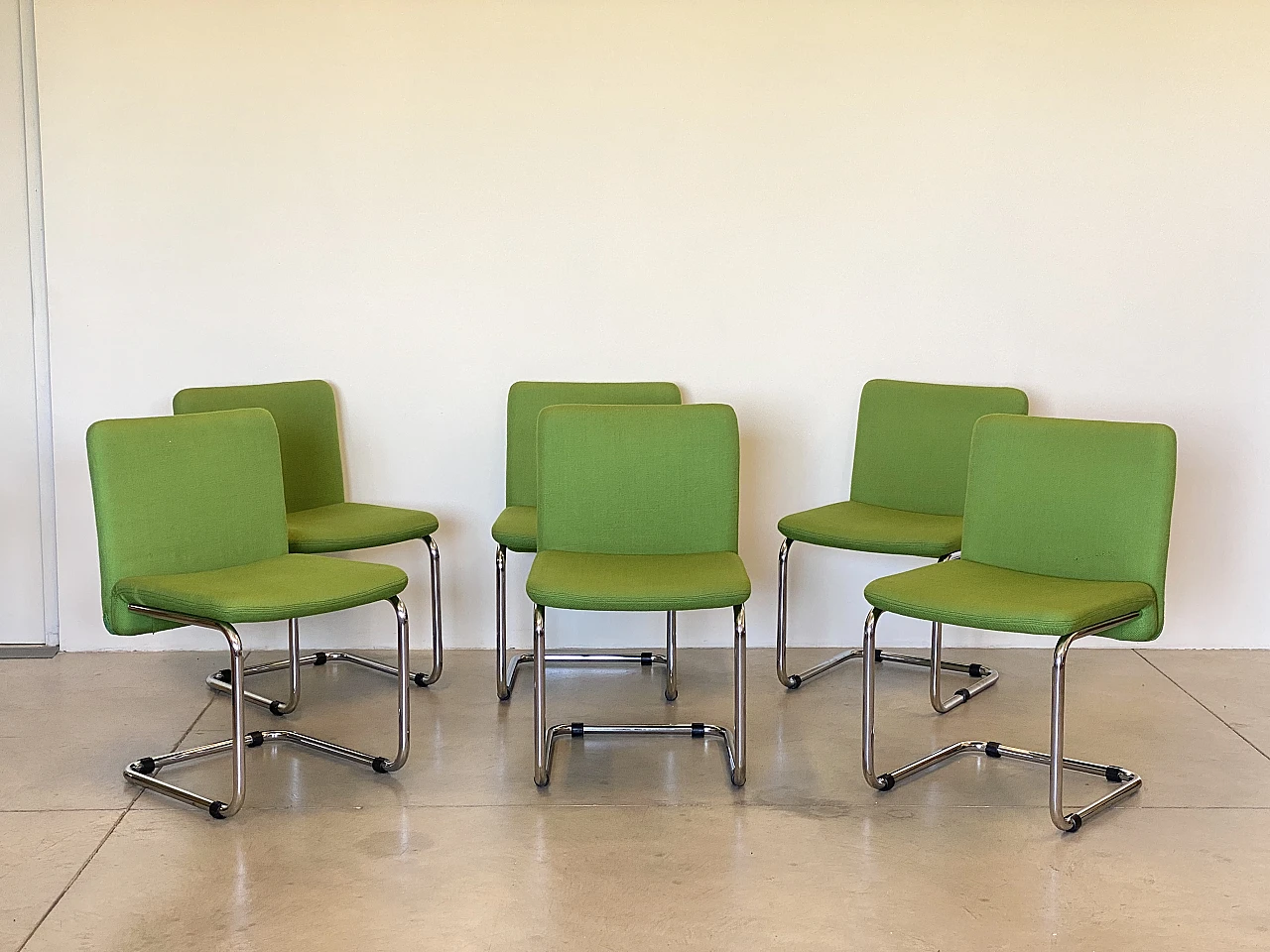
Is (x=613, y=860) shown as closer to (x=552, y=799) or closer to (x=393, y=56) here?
(x=552, y=799)

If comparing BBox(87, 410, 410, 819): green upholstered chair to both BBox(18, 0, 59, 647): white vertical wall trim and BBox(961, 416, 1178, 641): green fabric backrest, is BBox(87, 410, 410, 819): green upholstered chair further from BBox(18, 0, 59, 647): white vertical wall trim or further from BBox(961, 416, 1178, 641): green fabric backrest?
BBox(961, 416, 1178, 641): green fabric backrest

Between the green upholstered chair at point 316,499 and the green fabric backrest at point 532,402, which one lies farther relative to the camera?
A: the green fabric backrest at point 532,402

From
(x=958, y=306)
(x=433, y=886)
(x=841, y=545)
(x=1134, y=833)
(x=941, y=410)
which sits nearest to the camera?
(x=433, y=886)

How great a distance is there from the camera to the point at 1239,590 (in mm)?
4852

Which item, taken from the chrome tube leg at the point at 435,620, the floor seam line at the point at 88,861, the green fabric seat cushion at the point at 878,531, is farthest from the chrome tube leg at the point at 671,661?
the floor seam line at the point at 88,861

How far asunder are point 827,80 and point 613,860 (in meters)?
2.86

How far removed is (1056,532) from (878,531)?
674 mm

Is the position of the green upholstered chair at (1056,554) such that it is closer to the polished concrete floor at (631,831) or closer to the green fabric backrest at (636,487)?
the polished concrete floor at (631,831)

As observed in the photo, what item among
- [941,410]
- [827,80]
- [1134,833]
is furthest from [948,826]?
[827,80]

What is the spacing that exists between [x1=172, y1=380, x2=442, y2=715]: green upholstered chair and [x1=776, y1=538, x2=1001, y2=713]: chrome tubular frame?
1129 mm

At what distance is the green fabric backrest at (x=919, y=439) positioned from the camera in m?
4.39

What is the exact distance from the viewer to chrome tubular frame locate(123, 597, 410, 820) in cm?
→ 324

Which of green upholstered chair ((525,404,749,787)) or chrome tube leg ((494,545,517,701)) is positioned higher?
green upholstered chair ((525,404,749,787))

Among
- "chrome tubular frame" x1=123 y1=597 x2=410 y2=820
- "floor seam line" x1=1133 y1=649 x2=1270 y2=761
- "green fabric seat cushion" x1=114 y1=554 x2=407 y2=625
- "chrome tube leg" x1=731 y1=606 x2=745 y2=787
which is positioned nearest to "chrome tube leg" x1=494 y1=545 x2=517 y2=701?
"chrome tubular frame" x1=123 y1=597 x2=410 y2=820
